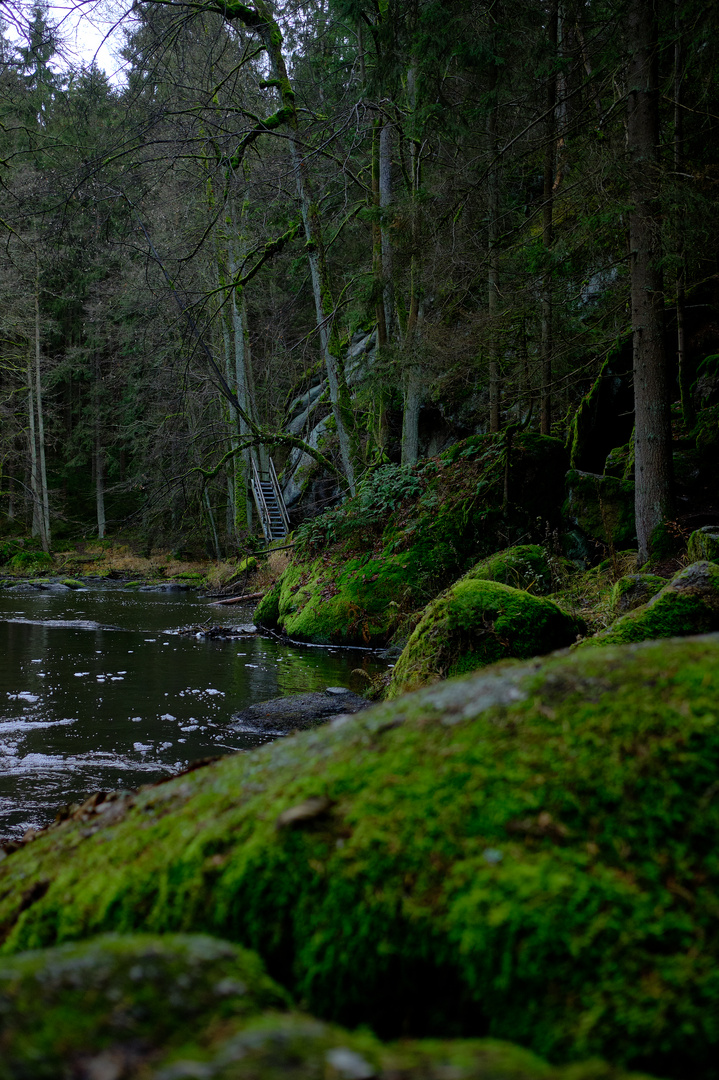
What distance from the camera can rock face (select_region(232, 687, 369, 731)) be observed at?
6045 millimetres

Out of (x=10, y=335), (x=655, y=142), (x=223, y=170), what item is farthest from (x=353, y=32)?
(x=10, y=335)

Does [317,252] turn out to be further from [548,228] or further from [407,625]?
[407,625]

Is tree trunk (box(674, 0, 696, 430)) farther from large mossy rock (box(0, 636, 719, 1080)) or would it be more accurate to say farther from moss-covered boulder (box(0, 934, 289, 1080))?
moss-covered boulder (box(0, 934, 289, 1080))

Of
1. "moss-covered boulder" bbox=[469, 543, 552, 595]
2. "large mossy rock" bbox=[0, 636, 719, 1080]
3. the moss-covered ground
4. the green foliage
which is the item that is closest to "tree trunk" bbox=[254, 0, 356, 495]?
the moss-covered ground

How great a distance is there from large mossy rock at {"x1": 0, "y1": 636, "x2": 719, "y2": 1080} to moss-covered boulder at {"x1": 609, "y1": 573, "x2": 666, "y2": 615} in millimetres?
4406

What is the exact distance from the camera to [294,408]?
2559 centimetres

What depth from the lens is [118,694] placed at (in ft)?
23.8

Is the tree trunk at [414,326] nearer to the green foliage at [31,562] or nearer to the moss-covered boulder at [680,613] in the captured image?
the moss-covered boulder at [680,613]

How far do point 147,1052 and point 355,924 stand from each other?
0.50 meters

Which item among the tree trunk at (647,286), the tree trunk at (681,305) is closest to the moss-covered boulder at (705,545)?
the tree trunk at (647,286)

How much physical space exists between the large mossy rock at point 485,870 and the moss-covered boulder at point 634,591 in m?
4.41

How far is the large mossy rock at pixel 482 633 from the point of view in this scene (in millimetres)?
5586

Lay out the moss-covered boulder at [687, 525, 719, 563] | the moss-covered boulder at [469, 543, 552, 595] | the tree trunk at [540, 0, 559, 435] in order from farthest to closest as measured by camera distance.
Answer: the tree trunk at [540, 0, 559, 435] < the moss-covered boulder at [469, 543, 552, 595] < the moss-covered boulder at [687, 525, 719, 563]

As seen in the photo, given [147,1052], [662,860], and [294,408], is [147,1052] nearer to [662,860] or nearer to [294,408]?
[662,860]
